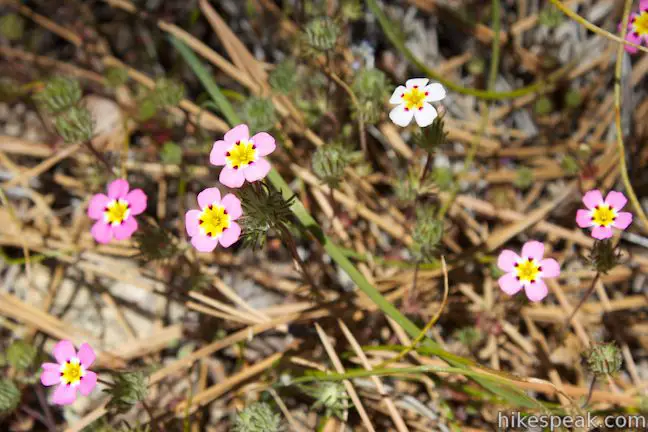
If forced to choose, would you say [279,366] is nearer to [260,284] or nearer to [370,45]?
[260,284]

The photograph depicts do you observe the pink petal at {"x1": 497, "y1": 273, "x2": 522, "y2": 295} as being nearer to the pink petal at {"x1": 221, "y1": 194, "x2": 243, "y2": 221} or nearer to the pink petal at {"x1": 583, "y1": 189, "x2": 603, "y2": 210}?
the pink petal at {"x1": 583, "y1": 189, "x2": 603, "y2": 210}

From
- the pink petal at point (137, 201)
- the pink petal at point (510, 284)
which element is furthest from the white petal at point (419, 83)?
the pink petal at point (137, 201)

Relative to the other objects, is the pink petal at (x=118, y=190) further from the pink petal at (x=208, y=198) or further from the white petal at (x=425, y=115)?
the white petal at (x=425, y=115)

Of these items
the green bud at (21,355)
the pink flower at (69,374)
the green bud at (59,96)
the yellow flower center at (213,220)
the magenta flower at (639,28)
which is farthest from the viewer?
the green bud at (59,96)

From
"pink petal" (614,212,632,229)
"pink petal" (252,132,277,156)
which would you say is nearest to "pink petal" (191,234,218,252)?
"pink petal" (252,132,277,156)

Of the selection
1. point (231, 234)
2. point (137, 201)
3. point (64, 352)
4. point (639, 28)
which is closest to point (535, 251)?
point (639, 28)
